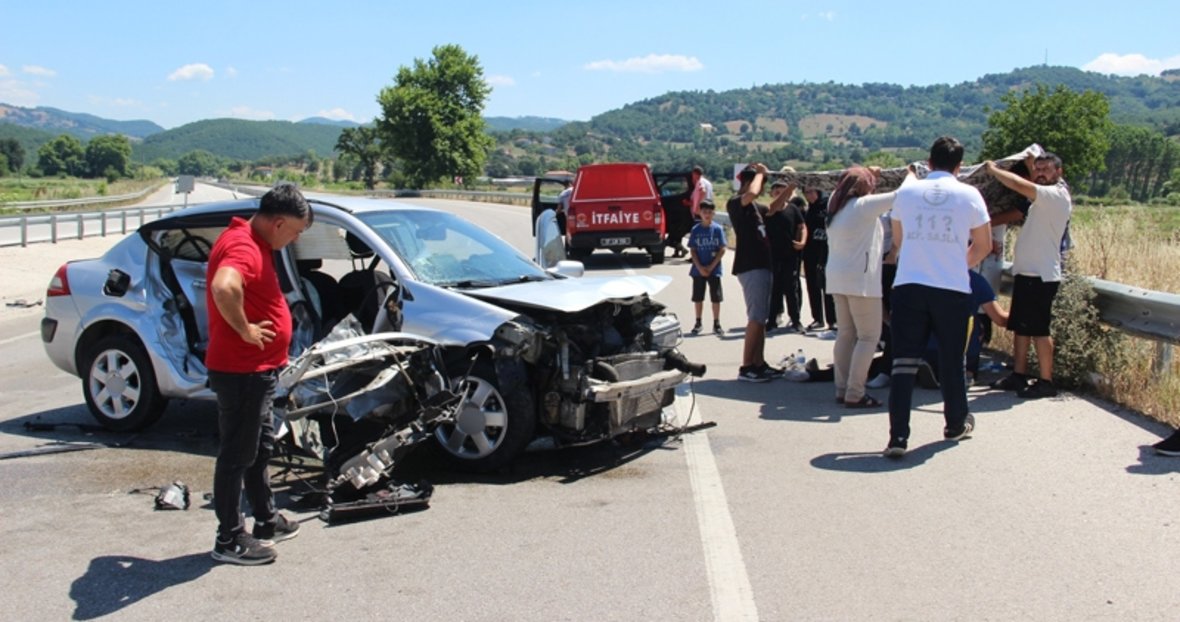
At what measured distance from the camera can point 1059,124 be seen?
5919cm

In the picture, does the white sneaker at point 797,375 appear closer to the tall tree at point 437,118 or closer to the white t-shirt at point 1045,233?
the white t-shirt at point 1045,233

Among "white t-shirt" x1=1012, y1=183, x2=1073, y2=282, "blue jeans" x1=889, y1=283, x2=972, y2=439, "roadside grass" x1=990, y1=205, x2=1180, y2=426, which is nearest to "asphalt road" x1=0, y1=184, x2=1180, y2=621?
"blue jeans" x1=889, y1=283, x2=972, y2=439

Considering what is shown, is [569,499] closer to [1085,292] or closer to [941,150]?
[941,150]

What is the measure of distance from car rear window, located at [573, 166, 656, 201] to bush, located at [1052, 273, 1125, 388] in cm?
1312

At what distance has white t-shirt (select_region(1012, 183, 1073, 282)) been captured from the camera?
7824 millimetres

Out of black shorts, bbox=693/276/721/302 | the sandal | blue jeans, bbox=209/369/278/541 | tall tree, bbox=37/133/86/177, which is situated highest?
tall tree, bbox=37/133/86/177

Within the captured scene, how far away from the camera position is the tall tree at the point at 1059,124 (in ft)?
192

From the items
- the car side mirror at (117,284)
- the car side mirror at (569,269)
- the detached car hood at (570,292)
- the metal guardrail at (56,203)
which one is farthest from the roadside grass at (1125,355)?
the metal guardrail at (56,203)

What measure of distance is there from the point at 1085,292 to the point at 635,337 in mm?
4156

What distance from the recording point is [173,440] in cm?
706

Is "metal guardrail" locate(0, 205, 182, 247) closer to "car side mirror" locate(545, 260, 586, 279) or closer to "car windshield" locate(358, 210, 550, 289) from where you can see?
"car side mirror" locate(545, 260, 586, 279)

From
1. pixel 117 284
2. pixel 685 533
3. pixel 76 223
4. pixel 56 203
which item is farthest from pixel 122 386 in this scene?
pixel 56 203

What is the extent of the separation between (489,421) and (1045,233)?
15.4ft

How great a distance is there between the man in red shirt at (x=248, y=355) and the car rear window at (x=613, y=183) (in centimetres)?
1647
